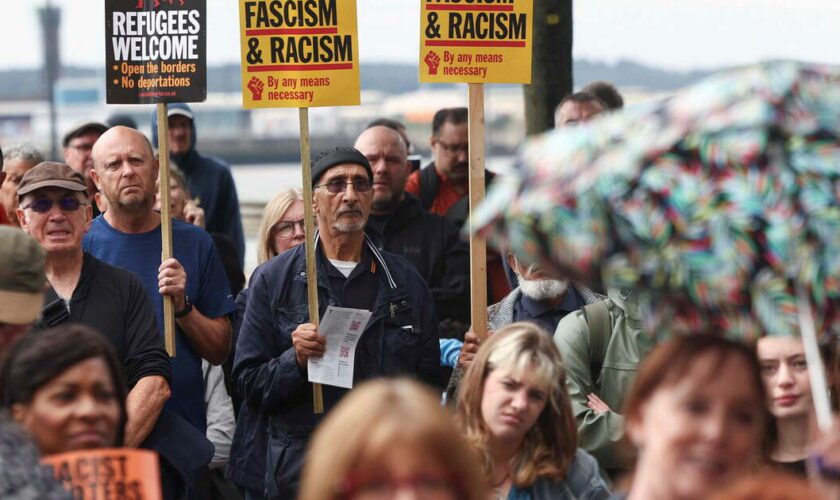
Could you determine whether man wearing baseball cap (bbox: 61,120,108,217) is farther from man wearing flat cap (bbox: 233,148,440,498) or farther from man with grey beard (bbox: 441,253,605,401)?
man with grey beard (bbox: 441,253,605,401)

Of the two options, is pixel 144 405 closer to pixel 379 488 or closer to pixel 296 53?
pixel 296 53

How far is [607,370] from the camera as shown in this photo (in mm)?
5906

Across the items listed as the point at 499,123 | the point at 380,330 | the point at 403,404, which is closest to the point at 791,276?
the point at 403,404

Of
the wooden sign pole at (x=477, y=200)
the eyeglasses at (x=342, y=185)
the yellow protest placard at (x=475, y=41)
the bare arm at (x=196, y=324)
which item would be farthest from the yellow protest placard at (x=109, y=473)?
the yellow protest placard at (x=475, y=41)

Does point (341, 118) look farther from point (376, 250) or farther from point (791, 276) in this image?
point (791, 276)

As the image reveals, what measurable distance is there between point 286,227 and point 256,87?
115cm

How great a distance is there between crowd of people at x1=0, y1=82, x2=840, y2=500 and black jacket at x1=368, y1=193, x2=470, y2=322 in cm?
1

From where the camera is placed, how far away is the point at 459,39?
6.92 metres

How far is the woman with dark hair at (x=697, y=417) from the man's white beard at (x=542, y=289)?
10.1 ft

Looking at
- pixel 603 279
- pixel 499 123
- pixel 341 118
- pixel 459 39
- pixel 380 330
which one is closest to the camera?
pixel 603 279

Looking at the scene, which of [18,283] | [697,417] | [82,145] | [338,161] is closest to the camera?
[697,417]

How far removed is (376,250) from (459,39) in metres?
1.11

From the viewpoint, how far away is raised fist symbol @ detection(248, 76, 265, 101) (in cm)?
678

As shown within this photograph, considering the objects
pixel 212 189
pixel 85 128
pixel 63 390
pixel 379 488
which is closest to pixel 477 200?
pixel 63 390
